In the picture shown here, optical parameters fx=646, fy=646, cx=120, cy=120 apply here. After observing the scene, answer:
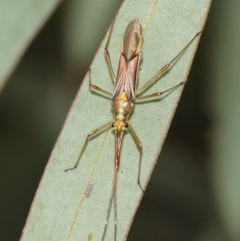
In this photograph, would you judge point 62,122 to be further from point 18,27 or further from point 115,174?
point 18,27

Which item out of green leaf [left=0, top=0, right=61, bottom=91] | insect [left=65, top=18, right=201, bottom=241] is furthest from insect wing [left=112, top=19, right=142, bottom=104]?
green leaf [left=0, top=0, right=61, bottom=91]

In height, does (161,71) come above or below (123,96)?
above

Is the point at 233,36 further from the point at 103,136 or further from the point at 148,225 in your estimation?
the point at 148,225

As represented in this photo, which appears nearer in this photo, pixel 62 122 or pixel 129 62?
pixel 129 62

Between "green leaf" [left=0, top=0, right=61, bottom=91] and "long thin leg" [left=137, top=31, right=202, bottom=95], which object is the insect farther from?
"green leaf" [left=0, top=0, right=61, bottom=91]

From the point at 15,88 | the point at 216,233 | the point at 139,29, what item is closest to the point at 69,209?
the point at 139,29

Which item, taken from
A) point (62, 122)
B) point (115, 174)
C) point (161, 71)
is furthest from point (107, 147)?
point (62, 122)
